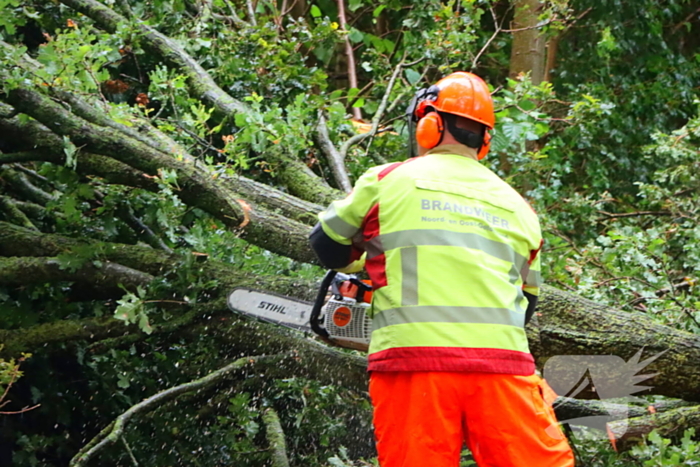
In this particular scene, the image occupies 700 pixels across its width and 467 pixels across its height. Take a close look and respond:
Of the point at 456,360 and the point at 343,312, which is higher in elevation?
the point at 456,360

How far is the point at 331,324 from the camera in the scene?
2.49 metres

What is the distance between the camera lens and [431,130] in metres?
2.27

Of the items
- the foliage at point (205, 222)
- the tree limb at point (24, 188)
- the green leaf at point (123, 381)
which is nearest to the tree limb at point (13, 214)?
the foliage at point (205, 222)

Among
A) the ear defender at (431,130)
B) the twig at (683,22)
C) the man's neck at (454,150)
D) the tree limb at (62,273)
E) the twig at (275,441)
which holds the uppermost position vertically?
the twig at (683,22)

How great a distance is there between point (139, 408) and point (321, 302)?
1260 mm

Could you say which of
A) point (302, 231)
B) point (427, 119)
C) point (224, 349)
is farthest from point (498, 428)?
point (224, 349)

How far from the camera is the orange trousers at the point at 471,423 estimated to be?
1.96m

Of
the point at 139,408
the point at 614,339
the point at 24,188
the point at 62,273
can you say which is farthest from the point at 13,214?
the point at 614,339

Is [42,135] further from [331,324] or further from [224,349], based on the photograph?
[331,324]

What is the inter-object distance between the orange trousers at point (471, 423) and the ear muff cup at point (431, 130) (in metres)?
0.73

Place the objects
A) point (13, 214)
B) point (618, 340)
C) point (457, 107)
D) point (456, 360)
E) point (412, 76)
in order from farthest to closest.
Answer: point (412, 76)
point (13, 214)
point (618, 340)
point (457, 107)
point (456, 360)

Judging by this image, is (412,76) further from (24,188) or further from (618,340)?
(618,340)

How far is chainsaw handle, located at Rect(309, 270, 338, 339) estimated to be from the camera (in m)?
2.44

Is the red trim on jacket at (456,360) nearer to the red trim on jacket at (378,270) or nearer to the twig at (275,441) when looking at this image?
the red trim on jacket at (378,270)
